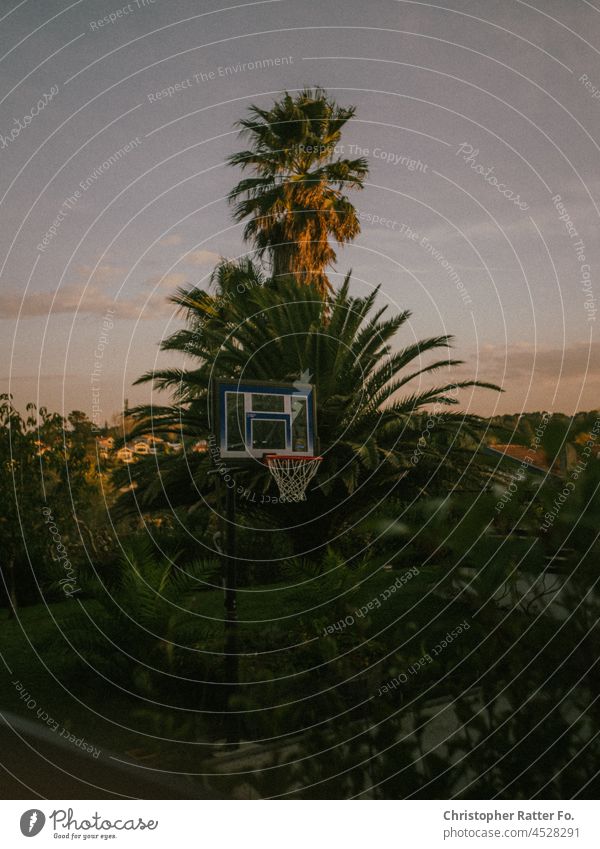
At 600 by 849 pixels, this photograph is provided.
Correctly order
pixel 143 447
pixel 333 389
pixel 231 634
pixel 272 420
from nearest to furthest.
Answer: pixel 231 634, pixel 272 420, pixel 333 389, pixel 143 447

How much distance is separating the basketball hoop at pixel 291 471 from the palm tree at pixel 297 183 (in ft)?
22.6

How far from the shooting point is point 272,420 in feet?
26.8

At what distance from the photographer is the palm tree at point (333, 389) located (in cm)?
1024

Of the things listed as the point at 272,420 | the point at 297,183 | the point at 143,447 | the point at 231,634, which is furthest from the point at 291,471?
the point at 297,183

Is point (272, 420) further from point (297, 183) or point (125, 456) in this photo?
point (297, 183)

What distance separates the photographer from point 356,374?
35.8ft

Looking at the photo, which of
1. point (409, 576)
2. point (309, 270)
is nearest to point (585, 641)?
point (409, 576)

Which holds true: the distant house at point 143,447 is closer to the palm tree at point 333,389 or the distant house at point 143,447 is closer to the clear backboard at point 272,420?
the palm tree at point 333,389

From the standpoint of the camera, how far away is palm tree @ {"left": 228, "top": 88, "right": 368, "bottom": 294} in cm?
1472

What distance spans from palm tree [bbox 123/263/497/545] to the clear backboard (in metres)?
1.37

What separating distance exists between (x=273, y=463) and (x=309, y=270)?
8877 millimetres

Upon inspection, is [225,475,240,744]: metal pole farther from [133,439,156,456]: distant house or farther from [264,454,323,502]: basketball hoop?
[133,439,156,456]: distant house

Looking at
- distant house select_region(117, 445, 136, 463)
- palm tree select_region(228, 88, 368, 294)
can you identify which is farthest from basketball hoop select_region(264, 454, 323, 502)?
palm tree select_region(228, 88, 368, 294)

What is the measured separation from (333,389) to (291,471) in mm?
1975
